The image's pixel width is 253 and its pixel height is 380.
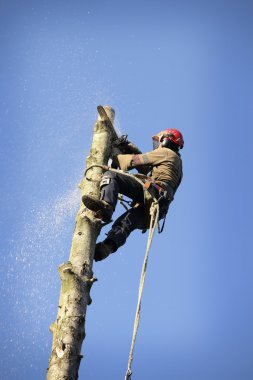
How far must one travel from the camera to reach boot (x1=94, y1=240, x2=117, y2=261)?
4.42 m

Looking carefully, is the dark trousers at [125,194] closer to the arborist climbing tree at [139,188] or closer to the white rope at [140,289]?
the arborist climbing tree at [139,188]

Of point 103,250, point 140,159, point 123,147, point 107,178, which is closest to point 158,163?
point 140,159

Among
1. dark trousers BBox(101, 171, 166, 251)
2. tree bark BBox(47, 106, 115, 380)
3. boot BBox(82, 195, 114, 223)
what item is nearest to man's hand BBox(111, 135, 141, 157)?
dark trousers BBox(101, 171, 166, 251)

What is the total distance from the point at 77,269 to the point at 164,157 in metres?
2.04

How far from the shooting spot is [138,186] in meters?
5.11

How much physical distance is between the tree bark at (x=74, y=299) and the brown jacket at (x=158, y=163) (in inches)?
30.2

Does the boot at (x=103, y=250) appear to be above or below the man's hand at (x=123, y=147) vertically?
below

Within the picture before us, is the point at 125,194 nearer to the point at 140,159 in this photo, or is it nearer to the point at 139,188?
the point at 139,188

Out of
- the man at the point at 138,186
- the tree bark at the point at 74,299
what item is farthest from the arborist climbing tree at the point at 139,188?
the tree bark at the point at 74,299

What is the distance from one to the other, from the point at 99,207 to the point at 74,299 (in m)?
0.97

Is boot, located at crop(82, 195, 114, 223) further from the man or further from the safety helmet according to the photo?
the safety helmet

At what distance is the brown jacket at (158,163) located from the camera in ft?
17.8

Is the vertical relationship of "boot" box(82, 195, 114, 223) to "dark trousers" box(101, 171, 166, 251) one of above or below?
below

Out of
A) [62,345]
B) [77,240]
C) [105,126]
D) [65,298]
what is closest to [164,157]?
[105,126]
